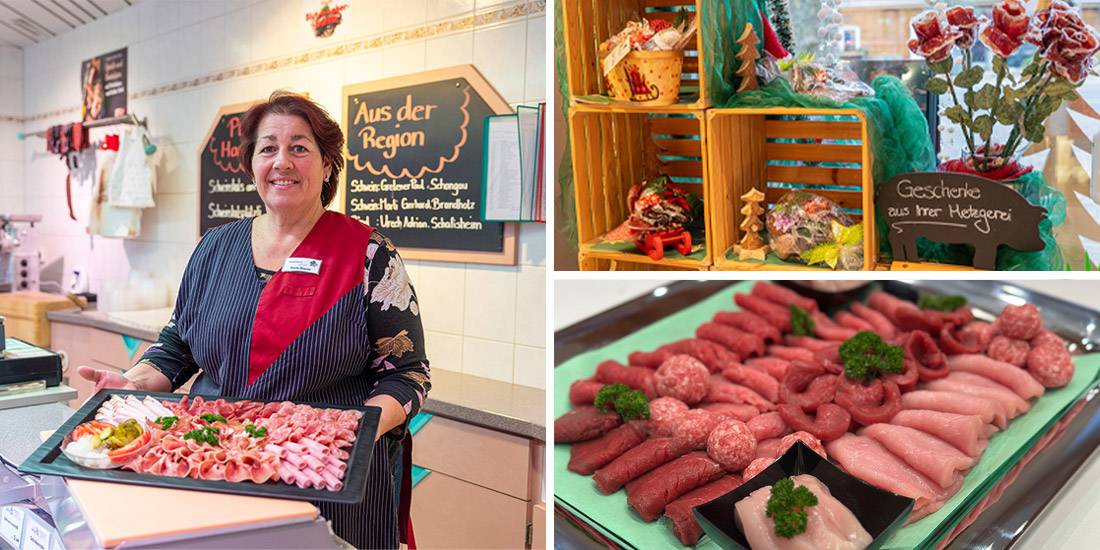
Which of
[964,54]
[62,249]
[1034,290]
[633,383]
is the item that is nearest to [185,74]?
[62,249]

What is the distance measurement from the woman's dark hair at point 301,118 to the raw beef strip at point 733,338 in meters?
1.14

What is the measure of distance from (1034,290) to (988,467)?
1268mm

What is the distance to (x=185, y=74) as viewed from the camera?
4414 mm

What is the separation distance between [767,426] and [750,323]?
66cm

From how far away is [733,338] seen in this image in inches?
92.7

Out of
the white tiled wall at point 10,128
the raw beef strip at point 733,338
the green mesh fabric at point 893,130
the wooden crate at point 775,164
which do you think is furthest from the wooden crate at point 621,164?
the white tiled wall at point 10,128

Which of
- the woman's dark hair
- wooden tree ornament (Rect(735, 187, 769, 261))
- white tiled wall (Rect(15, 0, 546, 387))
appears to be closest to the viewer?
the woman's dark hair

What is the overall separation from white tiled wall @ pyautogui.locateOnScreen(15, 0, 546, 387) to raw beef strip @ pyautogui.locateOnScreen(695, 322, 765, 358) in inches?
24.0

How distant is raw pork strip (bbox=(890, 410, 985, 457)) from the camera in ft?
5.77

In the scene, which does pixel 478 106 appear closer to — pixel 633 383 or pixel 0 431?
pixel 633 383

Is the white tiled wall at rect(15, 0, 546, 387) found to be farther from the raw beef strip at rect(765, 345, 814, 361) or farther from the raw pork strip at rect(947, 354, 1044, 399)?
the raw pork strip at rect(947, 354, 1044, 399)

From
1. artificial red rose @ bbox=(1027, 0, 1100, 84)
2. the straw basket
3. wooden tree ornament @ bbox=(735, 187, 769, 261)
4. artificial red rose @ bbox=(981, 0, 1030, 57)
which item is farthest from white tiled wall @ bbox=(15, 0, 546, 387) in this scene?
artificial red rose @ bbox=(1027, 0, 1100, 84)

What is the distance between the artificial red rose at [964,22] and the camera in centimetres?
210

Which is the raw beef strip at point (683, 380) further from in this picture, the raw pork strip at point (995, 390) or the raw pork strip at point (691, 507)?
the raw pork strip at point (995, 390)
